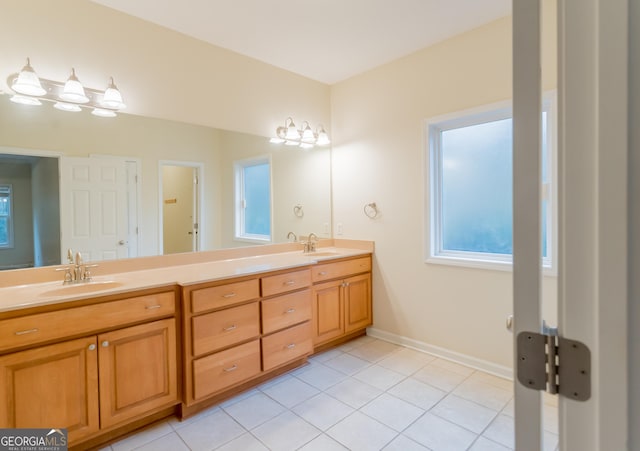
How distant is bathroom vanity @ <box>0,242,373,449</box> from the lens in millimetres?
1518

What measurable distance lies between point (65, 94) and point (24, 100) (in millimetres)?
210

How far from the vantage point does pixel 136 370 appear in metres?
1.79

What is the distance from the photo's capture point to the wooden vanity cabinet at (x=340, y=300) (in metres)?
2.79

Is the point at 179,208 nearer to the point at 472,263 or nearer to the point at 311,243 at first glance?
the point at 311,243

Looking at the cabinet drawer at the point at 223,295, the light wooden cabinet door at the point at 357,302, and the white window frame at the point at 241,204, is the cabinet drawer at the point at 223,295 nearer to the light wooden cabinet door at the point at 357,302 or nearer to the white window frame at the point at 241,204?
the white window frame at the point at 241,204

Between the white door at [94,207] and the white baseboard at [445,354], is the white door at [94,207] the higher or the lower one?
the higher one

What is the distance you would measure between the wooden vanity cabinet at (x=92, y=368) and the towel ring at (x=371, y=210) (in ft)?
6.49

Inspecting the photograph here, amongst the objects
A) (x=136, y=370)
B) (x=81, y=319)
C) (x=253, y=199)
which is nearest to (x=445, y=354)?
(x=253, y=199)

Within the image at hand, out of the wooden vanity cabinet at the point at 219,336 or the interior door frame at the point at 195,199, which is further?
the interior door frame at the point at 195,199

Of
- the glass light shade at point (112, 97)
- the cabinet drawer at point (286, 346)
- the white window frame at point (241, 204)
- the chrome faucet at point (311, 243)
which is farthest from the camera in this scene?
the chrome faucet at point (311, 243)

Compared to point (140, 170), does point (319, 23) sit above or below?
above

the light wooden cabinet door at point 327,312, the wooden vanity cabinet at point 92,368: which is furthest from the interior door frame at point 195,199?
the light wooden cabinet door at point 327,312

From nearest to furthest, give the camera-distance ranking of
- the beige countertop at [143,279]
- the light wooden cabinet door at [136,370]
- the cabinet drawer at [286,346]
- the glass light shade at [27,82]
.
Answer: the beige countertop at [143,279]
the light wooden cabinet door at [136,370]
the glass light shade at [27,82]
the cabinet drawer at [286,346]

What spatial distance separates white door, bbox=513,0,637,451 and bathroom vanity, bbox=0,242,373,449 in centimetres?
187
